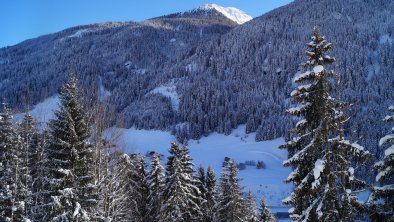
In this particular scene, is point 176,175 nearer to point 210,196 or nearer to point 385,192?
point 210,196

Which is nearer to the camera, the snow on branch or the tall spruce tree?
the snow on branch

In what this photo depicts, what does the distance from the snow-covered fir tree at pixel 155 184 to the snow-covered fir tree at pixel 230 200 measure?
4.81 m

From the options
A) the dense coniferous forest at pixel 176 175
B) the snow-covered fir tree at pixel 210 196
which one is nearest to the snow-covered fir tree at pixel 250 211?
the dense coniferous forest at pixel 176 175

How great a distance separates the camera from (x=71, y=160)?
62.6 feet

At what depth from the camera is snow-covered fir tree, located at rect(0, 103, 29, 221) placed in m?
22.6

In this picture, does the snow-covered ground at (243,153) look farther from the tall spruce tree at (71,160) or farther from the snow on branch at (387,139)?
the snow on branch at (387,139)

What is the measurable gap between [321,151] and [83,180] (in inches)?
438

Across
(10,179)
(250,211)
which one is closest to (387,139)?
(10,179)

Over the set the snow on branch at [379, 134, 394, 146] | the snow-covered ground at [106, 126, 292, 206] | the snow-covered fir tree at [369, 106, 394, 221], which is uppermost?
the snow on branch at [379, 134, 394, 146]

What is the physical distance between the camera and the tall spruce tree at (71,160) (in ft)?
61.3

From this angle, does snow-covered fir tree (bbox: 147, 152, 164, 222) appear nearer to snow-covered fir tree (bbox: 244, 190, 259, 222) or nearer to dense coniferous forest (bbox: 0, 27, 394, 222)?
dense coniferous forest (bbox: 0, 27, 394, 222)

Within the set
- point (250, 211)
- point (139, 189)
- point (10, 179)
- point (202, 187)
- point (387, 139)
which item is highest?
point (387, 139)

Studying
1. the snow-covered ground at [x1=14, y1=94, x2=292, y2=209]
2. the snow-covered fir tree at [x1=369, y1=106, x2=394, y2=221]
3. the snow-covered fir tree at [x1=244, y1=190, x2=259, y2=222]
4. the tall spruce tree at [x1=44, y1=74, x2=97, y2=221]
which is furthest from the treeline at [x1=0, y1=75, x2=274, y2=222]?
the snow-covered ground at [x1=14, y1=94, x2=292, y2=209]

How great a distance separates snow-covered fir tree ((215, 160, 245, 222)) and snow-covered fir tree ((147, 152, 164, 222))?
481 centimetres
